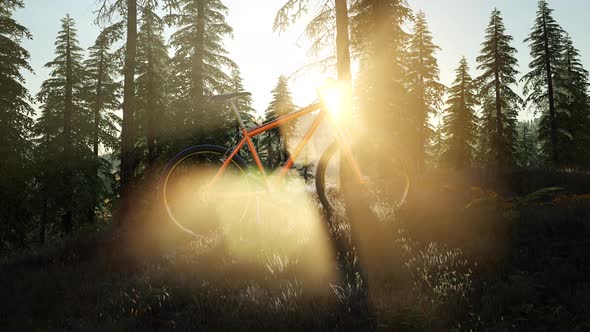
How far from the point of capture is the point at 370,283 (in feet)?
12.8

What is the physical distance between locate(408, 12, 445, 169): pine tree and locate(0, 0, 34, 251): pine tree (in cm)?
2206

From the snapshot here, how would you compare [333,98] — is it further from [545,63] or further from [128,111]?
[545,63]

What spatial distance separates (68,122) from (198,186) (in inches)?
834

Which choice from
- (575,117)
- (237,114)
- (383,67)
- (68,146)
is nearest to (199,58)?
(383,67)

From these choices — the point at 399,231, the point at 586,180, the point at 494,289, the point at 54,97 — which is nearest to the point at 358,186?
the point at 399,231

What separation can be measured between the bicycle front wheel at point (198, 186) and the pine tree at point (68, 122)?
19.1m

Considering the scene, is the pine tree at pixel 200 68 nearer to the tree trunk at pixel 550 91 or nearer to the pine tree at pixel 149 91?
the pine tree at pixel 149 91

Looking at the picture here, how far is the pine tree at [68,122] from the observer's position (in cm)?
2093

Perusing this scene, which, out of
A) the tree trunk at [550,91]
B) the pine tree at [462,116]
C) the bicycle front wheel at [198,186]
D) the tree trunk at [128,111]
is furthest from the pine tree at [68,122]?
the tree trunk at [550,91]

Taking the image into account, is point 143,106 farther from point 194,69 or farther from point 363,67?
point 363,67

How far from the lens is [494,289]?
349 cm

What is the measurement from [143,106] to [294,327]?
1910cm

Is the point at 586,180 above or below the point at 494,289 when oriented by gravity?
above

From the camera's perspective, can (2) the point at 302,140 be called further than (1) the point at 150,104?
No
